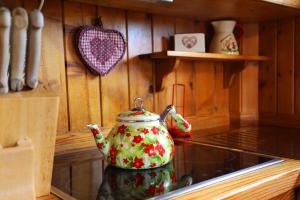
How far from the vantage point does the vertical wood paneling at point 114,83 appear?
124 centimetres

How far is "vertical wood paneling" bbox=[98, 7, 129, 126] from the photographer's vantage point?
1.24m

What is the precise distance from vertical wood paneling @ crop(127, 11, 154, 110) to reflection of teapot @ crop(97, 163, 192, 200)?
1.57 feet

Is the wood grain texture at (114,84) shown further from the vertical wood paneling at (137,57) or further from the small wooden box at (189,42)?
the small wooden box at (189,42)

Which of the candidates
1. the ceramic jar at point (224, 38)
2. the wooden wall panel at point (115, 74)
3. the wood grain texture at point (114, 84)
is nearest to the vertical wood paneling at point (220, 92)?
the wooden wall panel at point (115, 74)

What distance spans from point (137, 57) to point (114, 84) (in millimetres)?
150

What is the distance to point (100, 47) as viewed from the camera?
1181mm

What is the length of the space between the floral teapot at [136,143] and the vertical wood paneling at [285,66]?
36.5 inches

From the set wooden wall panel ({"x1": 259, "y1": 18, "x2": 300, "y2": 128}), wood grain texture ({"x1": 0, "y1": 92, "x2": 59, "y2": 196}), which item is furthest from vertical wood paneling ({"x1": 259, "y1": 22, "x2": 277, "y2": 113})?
wood grain texture ({"x1": 0, "y1": 92, "x2": 59, "y2": 196})

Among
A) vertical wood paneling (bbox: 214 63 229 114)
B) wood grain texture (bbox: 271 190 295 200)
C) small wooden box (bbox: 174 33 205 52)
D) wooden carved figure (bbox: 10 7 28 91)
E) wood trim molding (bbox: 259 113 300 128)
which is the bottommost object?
wood grain texture (bbox: 271 190 295 200)

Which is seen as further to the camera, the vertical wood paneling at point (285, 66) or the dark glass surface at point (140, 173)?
the vertical wood paneling at point (285, 66)

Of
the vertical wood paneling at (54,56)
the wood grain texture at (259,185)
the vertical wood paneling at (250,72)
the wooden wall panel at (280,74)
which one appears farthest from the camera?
the vertical wood paneling at (250,72)

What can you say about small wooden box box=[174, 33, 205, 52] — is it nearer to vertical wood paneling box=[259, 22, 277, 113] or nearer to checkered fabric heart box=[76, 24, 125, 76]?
checkered fabric heart box=[76, 24, 125, 76]

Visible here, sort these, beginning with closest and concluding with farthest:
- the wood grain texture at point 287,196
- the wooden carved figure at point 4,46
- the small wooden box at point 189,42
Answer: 1. the wooden carved figure at point 4,46
2. the wood grain texture at point 287,196
3. the small wooden box at point 189,42

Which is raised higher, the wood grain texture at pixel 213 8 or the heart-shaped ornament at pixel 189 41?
the wood grain texture at pixel 213 8
